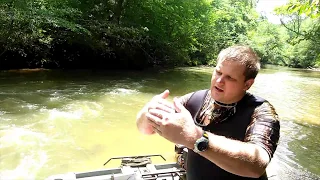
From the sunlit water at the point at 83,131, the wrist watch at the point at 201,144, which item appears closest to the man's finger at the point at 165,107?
the wrist watch at the point at 201,144

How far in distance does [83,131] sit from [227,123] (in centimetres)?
632

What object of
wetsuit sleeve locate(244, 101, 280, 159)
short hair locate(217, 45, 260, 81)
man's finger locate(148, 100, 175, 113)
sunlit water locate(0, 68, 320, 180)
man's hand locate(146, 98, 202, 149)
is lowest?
Answer: sunlit water locate(0, 68, 320, 180)

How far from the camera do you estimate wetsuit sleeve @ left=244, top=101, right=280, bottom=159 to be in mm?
1438

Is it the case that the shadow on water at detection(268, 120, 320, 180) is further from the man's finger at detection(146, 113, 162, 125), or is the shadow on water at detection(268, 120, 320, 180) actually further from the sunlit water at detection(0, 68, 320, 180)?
the man's finger at detection(146, 113, 162, 125)

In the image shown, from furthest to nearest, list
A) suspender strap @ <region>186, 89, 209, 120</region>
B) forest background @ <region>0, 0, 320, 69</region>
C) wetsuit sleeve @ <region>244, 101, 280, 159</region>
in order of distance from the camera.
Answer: forest background @ <region>0, 0, 320, 69</region>, suspender strap @ <region>186, 89, 209, 120</region>, wetsuit sleeve @ <region>244, 101, 280, 159</region>

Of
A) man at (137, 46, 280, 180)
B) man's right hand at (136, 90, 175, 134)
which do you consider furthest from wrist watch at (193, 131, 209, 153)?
man's right hand at (136, 90, 175, 134)

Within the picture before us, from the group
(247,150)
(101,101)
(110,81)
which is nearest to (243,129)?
(247,150)

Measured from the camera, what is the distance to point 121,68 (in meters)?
20.4

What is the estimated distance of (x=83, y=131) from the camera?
7.52 metres

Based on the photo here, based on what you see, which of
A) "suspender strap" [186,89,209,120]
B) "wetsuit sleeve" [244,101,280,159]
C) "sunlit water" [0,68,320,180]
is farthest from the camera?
"sunlit water" [0,68,320,180]

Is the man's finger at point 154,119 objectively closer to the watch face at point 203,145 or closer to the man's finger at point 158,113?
the man's finger at point 158,113

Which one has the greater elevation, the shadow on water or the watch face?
the watch face

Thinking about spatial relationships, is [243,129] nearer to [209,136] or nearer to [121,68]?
[209,136]

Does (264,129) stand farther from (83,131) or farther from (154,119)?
(83,131)
